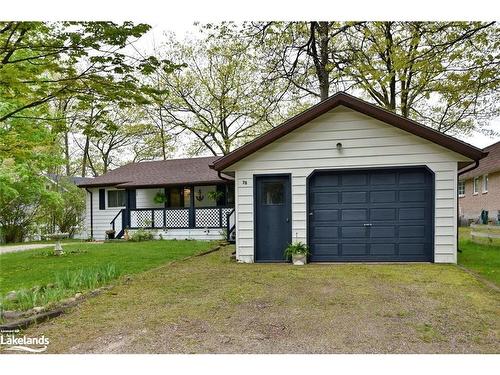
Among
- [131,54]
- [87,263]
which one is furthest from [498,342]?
[87,263]

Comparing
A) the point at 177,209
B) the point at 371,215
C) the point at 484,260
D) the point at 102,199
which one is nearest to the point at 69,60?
the point at 371,215

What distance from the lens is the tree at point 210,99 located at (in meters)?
21.0

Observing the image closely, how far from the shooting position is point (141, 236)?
1542cm

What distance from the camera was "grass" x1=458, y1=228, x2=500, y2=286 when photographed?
684 cm

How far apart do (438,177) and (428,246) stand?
149 cm

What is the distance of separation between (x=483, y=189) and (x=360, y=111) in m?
17.5

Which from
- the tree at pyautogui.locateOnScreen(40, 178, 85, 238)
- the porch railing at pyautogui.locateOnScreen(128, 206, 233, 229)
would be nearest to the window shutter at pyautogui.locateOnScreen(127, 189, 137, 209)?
the porch railing at pyautogui.locateOnScreen(128, 206, 233, 229)

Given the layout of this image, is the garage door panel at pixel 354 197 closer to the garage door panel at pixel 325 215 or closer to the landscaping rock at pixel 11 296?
the garage door panel at pixel 325 215

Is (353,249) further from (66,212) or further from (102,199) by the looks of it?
(66,212)

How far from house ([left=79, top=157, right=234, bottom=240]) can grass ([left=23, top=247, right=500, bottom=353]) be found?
853 centimetres

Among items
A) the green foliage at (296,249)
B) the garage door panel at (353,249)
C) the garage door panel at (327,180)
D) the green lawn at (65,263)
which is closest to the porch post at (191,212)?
the green lawn at (65,263)

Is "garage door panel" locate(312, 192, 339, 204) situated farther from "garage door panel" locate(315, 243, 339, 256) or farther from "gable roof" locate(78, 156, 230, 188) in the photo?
"gable roof" locate(78, 156, 230, 188)

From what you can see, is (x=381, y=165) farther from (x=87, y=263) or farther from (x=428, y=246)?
(x=87, y=263)

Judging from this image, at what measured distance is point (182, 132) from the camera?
2419cm
